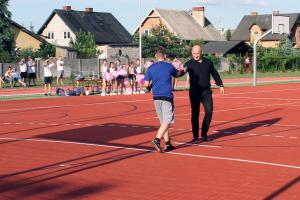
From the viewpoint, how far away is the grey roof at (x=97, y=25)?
287 ft

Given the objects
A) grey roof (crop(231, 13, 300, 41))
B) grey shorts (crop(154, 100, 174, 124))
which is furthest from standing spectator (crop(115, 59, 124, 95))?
grey roof (crop(231, 13, 300, 41))

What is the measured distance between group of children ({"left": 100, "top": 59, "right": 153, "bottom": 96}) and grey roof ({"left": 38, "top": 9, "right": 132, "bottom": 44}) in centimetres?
5408

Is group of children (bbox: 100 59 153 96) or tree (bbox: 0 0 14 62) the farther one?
tree (bbox: 0 0 14 62)

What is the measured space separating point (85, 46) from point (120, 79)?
44732mm

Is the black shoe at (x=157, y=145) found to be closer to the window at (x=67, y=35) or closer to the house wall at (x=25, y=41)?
the house wall at (x=25, y=41)

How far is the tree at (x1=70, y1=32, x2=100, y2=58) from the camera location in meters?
73.9

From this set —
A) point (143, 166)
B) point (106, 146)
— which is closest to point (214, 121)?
point (106, 146)

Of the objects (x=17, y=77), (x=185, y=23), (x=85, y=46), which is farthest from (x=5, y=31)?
(x=185, y=23)

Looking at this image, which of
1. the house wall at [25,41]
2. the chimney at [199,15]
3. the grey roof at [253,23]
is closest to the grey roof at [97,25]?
the house wall at [25,41]

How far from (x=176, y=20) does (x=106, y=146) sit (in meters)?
87.4

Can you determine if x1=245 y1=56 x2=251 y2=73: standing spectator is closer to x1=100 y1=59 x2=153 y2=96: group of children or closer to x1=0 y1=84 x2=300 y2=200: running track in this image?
x1=100 y1=59 x2=153 y2=96: group of children

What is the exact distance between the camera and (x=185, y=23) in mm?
100062

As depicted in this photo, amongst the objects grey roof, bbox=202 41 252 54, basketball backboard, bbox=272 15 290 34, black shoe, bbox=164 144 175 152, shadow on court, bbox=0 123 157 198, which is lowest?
shadow on court, bbox=0 123 157 198

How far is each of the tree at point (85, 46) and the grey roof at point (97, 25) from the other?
1019 centimetres
